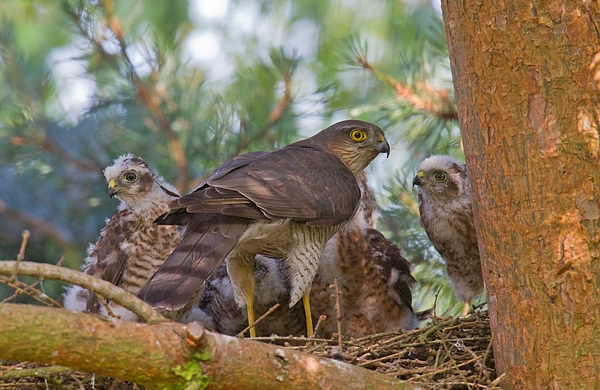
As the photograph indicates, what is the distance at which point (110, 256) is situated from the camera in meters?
4.73

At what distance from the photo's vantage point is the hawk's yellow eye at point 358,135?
497 cm

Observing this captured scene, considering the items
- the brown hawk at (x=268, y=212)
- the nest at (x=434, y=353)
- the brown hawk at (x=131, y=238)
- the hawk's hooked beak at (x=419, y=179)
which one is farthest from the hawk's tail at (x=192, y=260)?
the hawk's hooked beak at (x=419, y=179)

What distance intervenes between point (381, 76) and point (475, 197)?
2379 mm

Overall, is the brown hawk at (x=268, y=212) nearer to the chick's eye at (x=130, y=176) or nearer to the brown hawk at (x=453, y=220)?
the brown hawk at (x=453, y=220)

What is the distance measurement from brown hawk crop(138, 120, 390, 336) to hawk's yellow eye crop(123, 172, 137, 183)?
823 mm

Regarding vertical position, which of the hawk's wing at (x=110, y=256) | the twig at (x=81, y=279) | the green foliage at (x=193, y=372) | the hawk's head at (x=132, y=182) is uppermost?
the hawk's head at (x=132, y=182)

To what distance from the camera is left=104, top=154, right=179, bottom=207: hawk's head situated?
4906mm

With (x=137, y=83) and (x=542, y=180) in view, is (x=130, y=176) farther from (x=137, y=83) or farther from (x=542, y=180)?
(x=542, y=180)

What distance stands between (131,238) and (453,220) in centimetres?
197

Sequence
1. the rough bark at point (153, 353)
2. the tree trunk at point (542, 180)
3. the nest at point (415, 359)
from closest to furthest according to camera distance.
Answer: the rough bark at point (153, 353) < the tree trunk at point (542, 180) < the nest at point (415, 359)

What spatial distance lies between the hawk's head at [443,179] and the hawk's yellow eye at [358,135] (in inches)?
16.6

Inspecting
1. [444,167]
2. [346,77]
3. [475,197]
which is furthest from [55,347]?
[346,77]

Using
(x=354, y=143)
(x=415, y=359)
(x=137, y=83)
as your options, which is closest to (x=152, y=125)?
(x=137, y=83)

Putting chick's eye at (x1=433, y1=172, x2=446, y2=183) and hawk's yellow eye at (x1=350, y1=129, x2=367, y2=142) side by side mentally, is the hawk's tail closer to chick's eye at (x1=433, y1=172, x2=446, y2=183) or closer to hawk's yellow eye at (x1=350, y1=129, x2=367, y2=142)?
hawk's yellow eye at (x1=350, y1=129, x2=367, y2=142)
